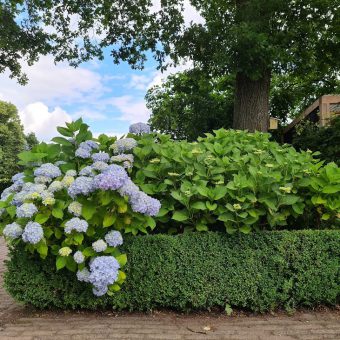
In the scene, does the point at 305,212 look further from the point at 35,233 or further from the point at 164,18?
the point at 164,18

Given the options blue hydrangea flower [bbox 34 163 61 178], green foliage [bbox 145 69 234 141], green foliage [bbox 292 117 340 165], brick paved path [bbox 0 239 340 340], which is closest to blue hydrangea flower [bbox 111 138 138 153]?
blue hydrangea flower [bbox 34 163 61 178]

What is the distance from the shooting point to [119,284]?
404 centimetres

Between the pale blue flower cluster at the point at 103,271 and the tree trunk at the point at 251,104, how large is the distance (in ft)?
22.7

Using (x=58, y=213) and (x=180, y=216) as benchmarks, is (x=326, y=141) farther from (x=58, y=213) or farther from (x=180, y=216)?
(x=58, y=213)

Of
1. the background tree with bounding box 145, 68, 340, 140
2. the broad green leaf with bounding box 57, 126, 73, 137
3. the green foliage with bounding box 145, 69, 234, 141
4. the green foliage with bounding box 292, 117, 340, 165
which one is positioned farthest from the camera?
the background tree with bounding box 145, 68, 340, 140

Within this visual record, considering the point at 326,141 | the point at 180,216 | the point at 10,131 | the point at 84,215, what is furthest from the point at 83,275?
the point at 10,131

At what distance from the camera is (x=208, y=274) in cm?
410

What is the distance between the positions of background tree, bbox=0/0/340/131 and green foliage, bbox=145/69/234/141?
1752 millimetres

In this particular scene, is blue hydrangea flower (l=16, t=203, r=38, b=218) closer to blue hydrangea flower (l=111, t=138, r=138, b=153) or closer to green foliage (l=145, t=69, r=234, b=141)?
blue hydrangea flower (l=111, t=138, r=138, b=153)

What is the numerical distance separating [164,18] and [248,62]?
386 cm

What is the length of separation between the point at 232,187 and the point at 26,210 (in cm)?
182

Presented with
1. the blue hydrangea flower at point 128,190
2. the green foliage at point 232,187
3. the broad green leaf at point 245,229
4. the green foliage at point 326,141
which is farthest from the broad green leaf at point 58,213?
the green foliage at point 326,141

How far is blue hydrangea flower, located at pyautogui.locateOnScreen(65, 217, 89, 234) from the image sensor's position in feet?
12.1

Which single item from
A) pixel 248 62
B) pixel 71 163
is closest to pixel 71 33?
pixel 248 62
